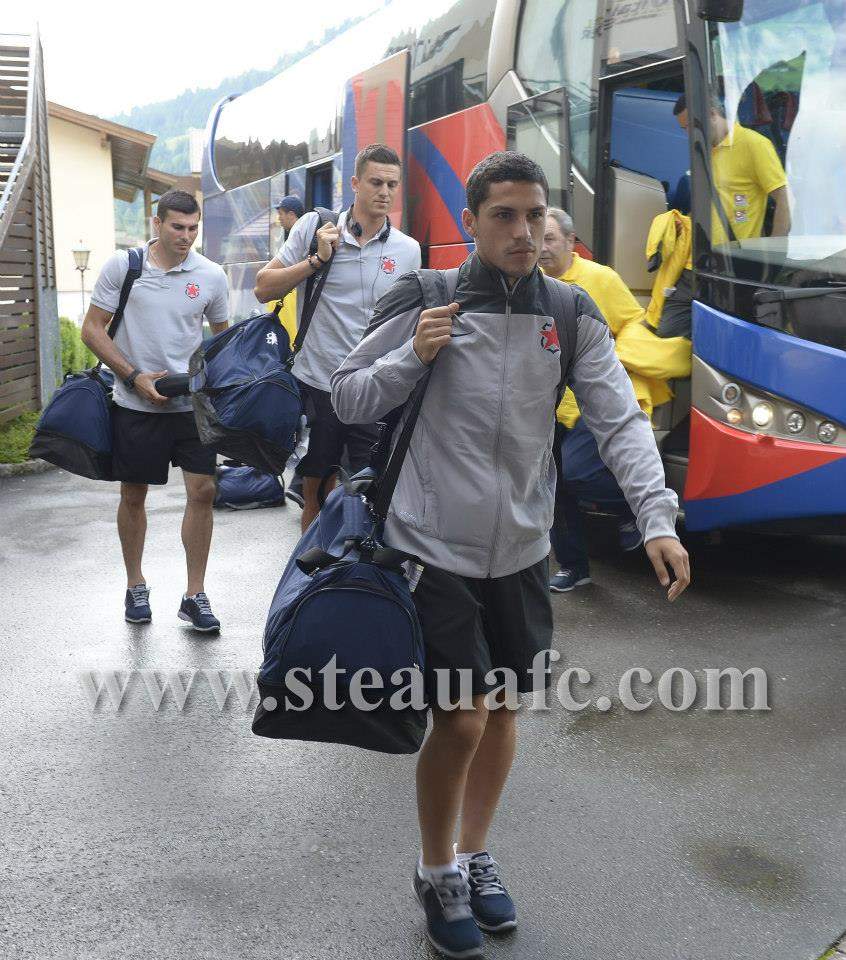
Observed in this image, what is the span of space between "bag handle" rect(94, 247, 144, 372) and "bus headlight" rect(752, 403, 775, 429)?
301 centimetres

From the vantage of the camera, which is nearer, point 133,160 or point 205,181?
point 205,181

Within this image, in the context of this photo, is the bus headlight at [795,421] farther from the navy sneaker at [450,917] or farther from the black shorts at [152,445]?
the navy sneaker at [450,917]

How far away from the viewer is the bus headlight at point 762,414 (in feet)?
19.3

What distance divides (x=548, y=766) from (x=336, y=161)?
7694 mm

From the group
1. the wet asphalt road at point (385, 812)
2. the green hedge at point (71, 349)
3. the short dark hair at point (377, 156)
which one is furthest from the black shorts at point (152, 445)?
the green hedge at point (71, 349)

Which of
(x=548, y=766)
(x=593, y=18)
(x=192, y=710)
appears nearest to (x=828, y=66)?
(x=593, y=18)

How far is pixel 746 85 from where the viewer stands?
602cm

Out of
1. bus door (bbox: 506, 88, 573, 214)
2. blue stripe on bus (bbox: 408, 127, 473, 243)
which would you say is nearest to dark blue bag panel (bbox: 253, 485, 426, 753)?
bus door (bbox: 506, 88, 573, 214)

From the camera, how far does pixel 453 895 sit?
3.04 m

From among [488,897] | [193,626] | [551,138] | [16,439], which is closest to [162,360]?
[193,626]

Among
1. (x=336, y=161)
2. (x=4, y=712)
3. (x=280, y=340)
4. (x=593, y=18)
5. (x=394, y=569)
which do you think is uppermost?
(x=593, y=18)

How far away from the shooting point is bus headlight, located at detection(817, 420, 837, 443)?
5699mm

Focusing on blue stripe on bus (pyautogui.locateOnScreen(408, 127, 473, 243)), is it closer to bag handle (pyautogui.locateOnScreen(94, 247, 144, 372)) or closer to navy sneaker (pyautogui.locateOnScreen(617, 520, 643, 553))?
navy sneaker (pyautogui.locateOnScreen(617, 520, 643, 553))

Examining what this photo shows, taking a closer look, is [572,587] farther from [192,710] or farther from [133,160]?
[133,160]
